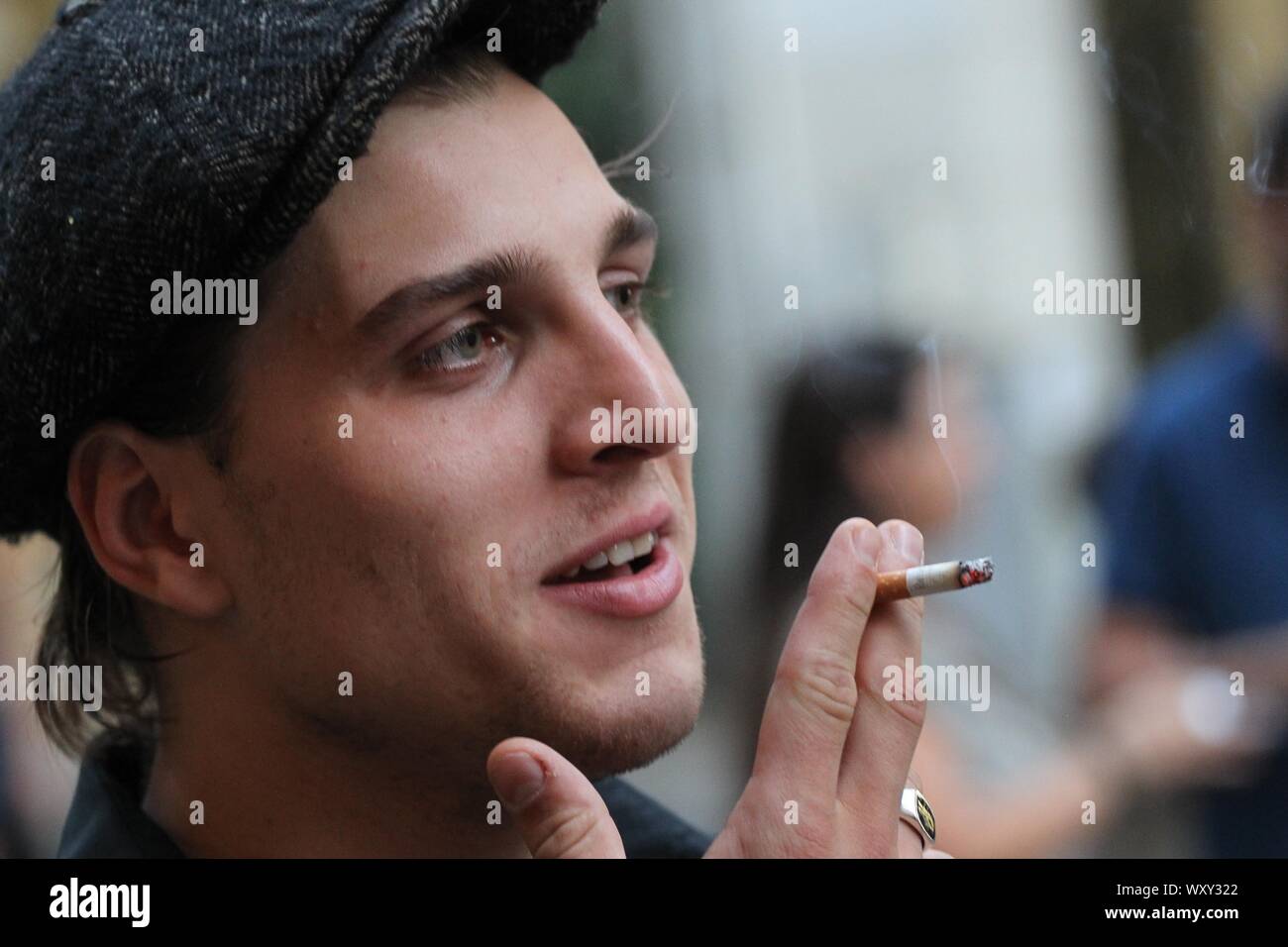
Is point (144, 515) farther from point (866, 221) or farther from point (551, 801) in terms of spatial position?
point (866, 221)

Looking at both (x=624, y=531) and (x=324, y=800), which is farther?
(x=324, y=800)

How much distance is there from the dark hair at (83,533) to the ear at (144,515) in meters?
0.04

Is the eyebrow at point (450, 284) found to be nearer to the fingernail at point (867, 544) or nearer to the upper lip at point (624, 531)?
the upper lip at point (624, 531)

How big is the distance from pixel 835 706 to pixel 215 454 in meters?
0.81

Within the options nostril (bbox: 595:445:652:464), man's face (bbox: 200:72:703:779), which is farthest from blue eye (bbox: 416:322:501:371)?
nostril (bbox: 595:445:652:464)

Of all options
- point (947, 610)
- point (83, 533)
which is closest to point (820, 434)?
point (947, 610)

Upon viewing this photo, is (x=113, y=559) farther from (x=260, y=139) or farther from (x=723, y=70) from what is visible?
(x=723, y=70)

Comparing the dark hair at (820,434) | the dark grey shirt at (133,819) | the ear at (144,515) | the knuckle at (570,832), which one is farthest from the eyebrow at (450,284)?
the dark hair at (820,434)

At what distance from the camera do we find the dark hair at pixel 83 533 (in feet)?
5.42

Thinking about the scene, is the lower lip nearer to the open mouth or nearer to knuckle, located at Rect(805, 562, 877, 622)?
the open mouth

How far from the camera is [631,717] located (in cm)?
159

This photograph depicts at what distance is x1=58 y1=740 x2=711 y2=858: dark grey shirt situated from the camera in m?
1.76

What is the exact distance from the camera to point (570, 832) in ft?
4.52

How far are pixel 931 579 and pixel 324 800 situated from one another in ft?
2.74
